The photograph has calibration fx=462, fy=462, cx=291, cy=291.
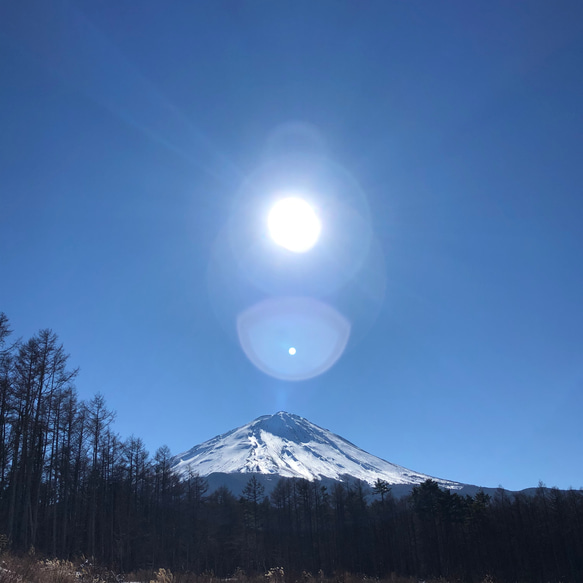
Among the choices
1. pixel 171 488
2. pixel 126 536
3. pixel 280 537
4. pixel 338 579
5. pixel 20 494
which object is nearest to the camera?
pixel 338 579

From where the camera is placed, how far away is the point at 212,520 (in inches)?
2151

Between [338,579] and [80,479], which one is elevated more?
[80,479]

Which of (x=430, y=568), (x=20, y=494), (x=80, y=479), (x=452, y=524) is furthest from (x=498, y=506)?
(x=20, y=494)

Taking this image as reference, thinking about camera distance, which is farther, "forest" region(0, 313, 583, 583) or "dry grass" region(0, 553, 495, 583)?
"forest" region(0, 313, 583, 583)

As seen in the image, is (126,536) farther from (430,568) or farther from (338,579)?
(430,568)

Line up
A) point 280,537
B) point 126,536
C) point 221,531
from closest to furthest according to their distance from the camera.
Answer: point 126,536 < point 221,531 < point 280,537

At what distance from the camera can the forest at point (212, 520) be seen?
907 inches

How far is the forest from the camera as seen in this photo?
23.0 m

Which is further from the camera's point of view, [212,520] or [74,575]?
[212,520]

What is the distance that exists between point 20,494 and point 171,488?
932 inches

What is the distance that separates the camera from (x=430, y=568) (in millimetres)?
51406

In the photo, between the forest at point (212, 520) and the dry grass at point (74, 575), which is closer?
the dry grass at point (74, 575)

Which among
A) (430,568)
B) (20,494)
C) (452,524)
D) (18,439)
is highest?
(18,439)

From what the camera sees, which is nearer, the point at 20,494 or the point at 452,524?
the point at 20,494
